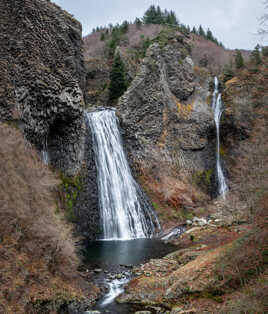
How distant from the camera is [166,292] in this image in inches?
413

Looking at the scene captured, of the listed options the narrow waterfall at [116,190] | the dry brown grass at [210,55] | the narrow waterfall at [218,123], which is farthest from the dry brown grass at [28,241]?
the dry brown grass at [210,55]

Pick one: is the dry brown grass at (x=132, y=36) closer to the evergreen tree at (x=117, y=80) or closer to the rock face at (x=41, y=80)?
the evergreen tree at (x=117, y=80)

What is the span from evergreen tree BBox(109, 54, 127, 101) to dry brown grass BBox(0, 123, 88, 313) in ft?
87.2

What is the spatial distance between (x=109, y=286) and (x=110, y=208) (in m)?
12.6

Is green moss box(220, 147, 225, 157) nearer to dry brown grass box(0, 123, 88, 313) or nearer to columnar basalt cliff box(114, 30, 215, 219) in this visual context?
columnar basalt cliff box(114, 30, 215, 219)

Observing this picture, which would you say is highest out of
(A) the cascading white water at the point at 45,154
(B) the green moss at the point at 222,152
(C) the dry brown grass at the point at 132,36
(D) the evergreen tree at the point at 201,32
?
(D) the evergreen tree at the point at 201,32

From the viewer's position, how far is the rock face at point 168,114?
1163 inches

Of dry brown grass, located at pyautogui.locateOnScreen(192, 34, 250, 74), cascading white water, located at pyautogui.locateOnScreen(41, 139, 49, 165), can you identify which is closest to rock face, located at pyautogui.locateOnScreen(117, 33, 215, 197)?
cascading white water, located at pyautogui.locateOnScreen(41, 139, 49, 165)

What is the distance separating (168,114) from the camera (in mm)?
31906

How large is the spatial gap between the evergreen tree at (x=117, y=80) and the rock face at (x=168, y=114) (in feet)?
17.1

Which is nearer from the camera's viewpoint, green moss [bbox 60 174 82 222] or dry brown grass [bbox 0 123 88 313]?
dry brown grass [bbox 0 123 88 313]

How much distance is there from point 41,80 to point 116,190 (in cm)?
1095

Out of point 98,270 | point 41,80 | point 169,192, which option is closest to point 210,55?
point 169,192

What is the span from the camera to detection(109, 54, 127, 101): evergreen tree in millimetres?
37031
